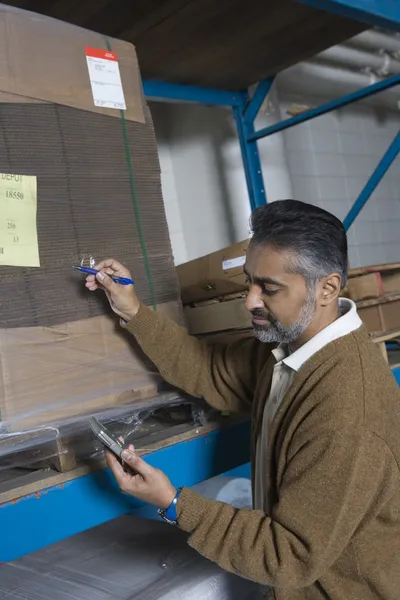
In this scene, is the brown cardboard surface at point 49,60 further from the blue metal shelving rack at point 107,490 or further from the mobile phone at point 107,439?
the mobile phone at point 107,439

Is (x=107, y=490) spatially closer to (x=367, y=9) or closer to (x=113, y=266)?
(x=113, y=266)

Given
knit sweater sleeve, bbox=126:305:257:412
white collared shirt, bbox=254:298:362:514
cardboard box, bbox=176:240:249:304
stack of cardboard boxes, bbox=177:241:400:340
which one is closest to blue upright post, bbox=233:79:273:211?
stack of cardboard boxes, bbox=177:241:400:340

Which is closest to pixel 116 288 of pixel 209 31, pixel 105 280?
pixel 105 280

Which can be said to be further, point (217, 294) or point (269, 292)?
point (217, 294)

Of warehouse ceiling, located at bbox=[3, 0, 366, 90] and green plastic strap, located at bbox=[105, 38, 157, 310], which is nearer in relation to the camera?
green plastic strap, located at bbox=[105, 38, 157, 310]

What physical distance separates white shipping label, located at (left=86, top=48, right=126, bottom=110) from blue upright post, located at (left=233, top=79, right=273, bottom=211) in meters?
1.67

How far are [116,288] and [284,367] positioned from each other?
1.44 feet

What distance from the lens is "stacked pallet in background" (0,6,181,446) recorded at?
1.27 metres

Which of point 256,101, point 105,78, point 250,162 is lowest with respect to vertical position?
point 105,78

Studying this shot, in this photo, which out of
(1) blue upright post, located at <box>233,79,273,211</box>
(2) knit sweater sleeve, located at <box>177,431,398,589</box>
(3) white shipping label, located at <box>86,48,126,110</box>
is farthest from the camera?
(1) blue upright post, located at <box>233,79,273,211</box>

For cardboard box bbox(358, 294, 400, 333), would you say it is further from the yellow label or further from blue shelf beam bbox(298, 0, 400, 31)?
the yellow label

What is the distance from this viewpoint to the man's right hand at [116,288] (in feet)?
4.49

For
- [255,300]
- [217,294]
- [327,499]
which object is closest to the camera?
[327,499]

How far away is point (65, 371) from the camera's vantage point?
51.7 inches
